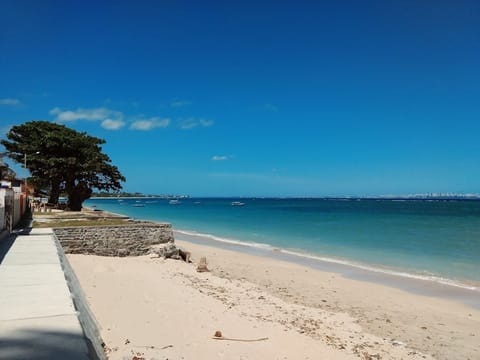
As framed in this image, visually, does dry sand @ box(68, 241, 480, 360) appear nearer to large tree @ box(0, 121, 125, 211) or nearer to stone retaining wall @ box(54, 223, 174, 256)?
stone retaining wall @ box(54, 223, 174, 256)

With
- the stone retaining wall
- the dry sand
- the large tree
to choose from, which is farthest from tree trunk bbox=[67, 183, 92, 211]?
the dry sand

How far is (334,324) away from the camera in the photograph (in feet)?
27.6

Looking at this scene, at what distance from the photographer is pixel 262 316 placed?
8.59 m

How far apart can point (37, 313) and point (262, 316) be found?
18.6ft

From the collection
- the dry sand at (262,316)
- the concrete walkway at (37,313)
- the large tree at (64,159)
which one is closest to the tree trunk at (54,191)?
the large tree at (64,159)

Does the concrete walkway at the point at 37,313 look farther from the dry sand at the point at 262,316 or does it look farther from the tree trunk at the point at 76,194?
the tree trunk at the point at 76,194

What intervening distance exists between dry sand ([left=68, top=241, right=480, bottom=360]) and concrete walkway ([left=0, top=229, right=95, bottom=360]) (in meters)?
1.44

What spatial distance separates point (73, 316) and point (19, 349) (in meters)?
0.92

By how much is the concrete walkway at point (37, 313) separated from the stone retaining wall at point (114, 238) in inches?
Answer: 238

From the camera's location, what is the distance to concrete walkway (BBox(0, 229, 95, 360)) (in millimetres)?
2879

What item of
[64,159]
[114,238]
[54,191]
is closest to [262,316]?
[114,238]

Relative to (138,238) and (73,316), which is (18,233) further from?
(73,316)

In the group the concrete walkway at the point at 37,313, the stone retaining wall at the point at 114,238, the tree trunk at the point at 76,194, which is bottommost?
the stone retaining wall at the point at 114,238

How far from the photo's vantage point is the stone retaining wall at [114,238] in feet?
43.8
